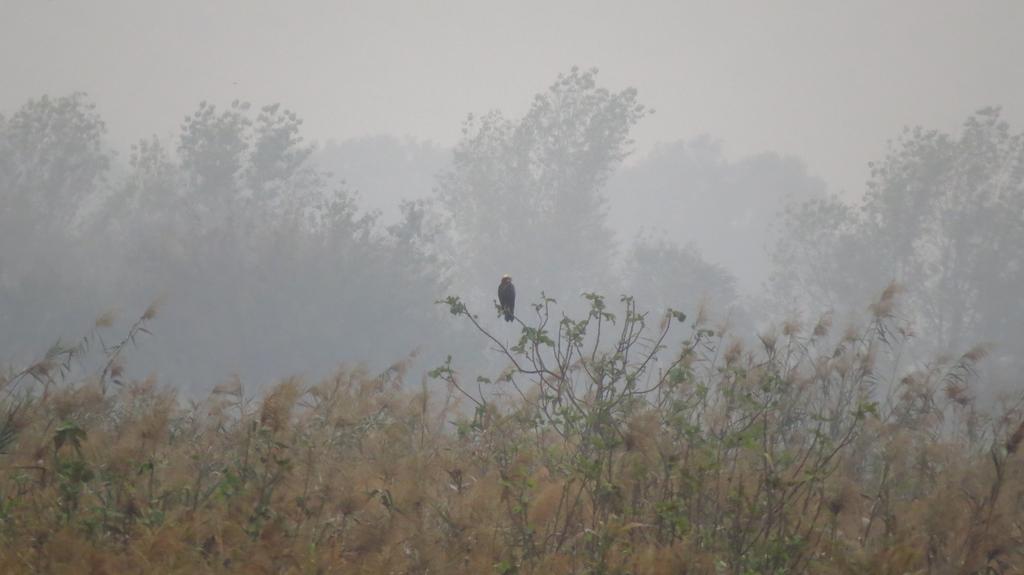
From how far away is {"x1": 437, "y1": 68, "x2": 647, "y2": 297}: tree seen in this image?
46094mm

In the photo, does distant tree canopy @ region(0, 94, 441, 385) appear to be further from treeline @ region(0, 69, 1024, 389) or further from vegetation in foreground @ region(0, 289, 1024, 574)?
vegetation in foreground @ region(0, 289, 1024, 574)

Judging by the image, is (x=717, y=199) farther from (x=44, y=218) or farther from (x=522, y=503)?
(x=522, y=503)

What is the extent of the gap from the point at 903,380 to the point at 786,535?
3000 millimetres

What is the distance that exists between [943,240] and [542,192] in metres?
21.7

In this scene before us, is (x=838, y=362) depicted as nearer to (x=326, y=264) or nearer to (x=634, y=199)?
(x=326, y=264)

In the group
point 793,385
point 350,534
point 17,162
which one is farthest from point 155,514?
point 17,162

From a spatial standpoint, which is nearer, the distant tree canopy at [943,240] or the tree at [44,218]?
the tree at [44,218]

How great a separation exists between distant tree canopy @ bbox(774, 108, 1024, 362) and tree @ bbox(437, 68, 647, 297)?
39.5ft

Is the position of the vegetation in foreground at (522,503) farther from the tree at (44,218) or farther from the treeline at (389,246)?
the tree at (44,218)

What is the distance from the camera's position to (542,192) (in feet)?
161

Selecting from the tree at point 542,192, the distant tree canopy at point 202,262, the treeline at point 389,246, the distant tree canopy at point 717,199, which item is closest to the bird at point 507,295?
the treeline at point 389,246

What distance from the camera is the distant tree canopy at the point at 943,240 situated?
42781mm

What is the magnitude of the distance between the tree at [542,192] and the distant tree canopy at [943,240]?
39.5ft

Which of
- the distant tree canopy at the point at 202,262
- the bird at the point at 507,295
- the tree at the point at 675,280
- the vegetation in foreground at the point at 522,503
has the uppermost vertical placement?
the tree at the point at 675,280
